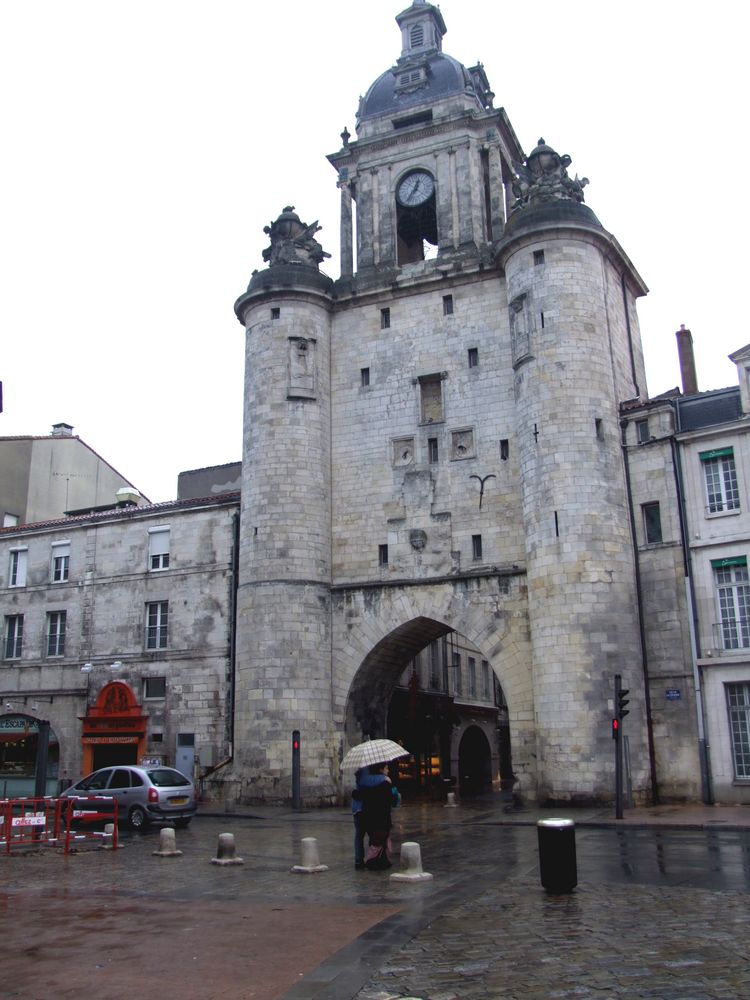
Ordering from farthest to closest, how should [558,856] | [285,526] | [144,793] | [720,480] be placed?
1. [285,526]
2. [720,480]
3. [144,793]
4. [558,856]

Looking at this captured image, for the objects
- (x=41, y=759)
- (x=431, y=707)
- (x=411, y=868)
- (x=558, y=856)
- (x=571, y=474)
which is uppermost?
(x=571, y=474)

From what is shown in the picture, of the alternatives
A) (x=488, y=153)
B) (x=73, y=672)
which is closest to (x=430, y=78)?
(x=488, y=153)

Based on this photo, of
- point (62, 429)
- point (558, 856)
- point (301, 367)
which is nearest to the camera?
point (558, 856)

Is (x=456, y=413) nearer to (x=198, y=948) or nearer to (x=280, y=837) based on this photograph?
(x=280, y=837)

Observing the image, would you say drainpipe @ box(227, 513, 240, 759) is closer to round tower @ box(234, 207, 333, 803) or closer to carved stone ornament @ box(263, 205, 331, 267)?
round tower @ box(234, 207, 333, 803)

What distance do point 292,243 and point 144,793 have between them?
59.0 ft

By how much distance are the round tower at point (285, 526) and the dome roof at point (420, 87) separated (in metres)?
5.52

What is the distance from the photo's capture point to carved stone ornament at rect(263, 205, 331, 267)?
100 feet

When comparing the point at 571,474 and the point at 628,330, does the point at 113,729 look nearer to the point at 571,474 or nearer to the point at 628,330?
the point at 571,474

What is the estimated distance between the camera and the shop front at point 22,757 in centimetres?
3083

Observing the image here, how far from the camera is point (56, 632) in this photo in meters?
32.8

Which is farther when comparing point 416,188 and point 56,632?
point 56,632

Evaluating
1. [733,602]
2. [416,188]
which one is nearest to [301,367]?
[416,188]

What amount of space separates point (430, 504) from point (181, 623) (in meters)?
8.86
